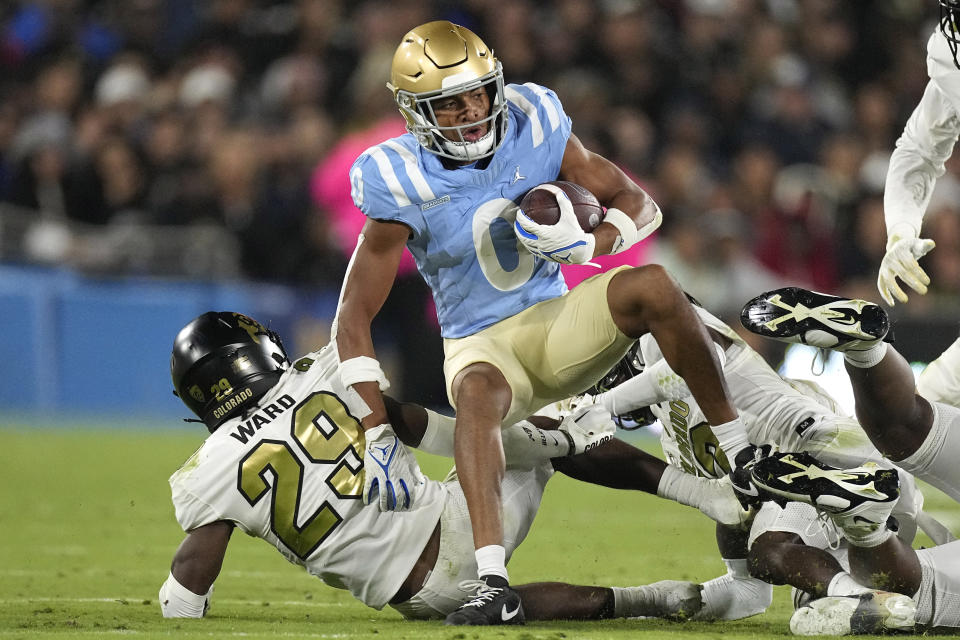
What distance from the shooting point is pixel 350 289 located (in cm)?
446

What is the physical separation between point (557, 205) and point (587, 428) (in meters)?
0.77

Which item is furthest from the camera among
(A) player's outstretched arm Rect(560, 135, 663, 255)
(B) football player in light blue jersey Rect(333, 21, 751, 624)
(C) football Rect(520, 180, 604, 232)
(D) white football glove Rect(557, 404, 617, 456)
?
(D) white football glove Rect(557, 404, 617, 456)

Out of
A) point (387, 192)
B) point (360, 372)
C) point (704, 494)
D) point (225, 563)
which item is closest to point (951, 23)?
point (704, 494)

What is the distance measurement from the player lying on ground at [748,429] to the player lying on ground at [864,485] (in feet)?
0.66

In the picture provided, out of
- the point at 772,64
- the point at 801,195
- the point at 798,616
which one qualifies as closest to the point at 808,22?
the point at 772,64

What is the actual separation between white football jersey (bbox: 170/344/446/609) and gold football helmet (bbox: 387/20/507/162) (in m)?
0.99

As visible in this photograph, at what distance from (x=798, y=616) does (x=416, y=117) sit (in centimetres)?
195

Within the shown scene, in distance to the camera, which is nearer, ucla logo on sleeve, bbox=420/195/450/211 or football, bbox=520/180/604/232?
football, bbox=520/180/604/232

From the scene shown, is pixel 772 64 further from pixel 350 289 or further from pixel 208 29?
pixel 350 289

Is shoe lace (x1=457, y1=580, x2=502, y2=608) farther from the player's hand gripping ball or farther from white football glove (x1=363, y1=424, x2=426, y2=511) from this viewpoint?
the player's hand gripping ball

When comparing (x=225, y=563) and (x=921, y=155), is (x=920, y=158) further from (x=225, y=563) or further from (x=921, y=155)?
(x=225, y=563)

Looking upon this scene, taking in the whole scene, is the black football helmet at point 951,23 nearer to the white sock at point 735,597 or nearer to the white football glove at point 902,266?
the white football glove at point 902,266

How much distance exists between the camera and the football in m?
4.31

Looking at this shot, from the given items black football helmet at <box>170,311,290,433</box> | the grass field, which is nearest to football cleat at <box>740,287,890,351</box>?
the grass field
